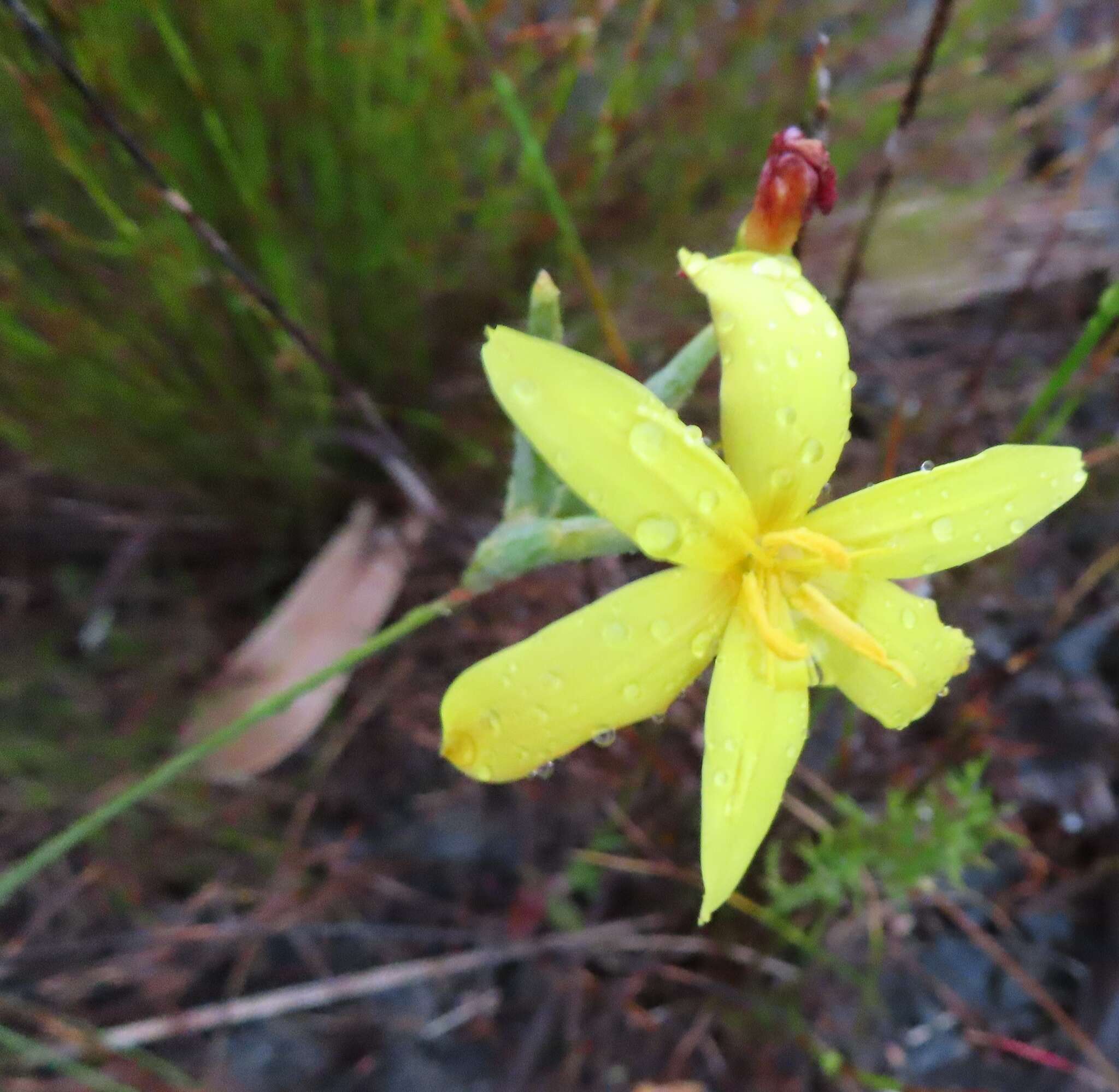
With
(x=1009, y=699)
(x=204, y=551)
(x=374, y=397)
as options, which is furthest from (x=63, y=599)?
(x=1009, y=699)

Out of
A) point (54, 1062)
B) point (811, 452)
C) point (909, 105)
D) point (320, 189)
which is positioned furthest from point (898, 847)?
point (320, 189)

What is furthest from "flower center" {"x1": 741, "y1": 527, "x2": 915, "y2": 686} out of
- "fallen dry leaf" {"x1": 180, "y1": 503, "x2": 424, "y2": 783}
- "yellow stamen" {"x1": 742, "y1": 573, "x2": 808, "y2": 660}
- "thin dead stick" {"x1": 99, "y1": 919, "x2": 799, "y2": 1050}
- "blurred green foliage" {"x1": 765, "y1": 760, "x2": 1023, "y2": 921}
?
"fallen dry leaf" {"x1": 180, "y1": 503, "x2": 424, "y2": 783}

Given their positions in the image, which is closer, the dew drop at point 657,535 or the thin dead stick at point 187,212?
the dew drop at point 657,535

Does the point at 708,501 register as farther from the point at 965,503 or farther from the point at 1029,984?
the point at 1029,984

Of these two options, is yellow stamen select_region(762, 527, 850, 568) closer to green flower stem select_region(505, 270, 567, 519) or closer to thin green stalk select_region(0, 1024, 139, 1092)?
green flower stem select_region(505, 270, 567, 519)

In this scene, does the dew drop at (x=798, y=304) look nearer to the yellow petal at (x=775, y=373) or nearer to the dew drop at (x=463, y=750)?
the yellow petal at (x=775, y=373)

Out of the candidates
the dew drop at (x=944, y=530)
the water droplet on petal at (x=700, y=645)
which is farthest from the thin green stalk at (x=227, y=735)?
the dew drop at (x=944, y=530)

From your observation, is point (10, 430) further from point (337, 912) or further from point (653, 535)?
point (653, 535)

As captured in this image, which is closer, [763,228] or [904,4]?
[763,228]
